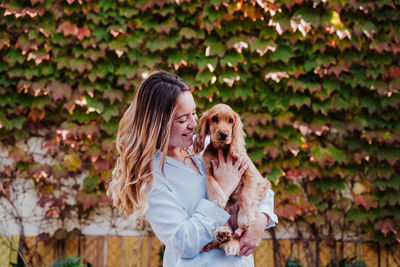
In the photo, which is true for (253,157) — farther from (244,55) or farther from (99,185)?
(99,185)

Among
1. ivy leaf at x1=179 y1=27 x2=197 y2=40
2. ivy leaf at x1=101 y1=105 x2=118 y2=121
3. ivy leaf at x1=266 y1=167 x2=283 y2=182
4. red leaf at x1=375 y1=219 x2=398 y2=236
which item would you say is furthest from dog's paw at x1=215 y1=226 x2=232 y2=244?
red leaf at x1=375 y1=219 x2=398 y2=236

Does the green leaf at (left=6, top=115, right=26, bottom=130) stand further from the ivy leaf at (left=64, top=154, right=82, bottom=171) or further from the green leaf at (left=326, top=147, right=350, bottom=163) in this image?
the green leaf at (left=326, top=147, right=350, bottom=163)

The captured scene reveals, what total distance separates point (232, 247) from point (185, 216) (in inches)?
10.5

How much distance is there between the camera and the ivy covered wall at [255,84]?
4.09m

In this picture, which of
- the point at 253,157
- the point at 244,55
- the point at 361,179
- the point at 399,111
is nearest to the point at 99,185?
the point at 253,157

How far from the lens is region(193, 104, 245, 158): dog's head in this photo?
2.14 metres

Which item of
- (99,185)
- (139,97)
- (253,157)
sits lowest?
(99,185)

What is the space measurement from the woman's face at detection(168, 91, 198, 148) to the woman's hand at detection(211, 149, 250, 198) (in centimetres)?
21

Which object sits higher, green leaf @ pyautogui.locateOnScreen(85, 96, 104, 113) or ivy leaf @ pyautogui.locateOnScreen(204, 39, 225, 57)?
ivy leaf @ pyautogui.locateOnScreen(204, 39, 225, 57)

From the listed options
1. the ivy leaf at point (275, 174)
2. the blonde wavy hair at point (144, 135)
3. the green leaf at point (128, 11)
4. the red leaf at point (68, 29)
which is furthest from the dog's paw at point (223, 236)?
the red leaf at point (68, 29)

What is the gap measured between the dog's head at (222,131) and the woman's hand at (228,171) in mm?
48

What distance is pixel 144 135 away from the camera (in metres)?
2.04

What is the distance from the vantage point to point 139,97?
81.8 inches

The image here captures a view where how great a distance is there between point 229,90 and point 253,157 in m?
0.71
